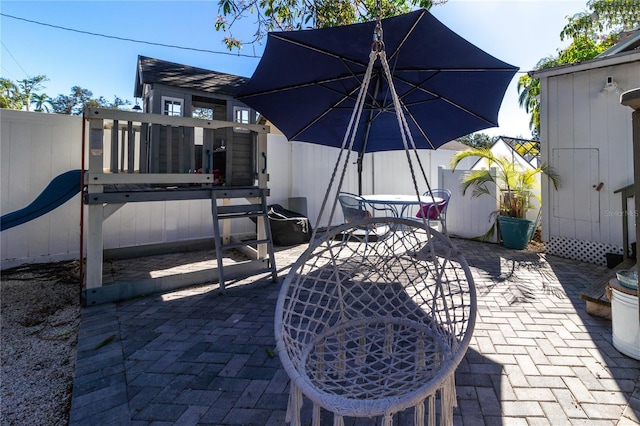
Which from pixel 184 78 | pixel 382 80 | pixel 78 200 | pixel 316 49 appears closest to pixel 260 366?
pixel 316 49

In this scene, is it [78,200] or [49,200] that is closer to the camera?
[49,200]

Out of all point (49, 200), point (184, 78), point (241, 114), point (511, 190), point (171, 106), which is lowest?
point (49, 200)

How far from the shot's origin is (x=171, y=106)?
7.27 metres

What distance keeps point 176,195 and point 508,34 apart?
6496 mm

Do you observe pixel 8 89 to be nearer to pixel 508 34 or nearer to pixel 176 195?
pixel 176 195

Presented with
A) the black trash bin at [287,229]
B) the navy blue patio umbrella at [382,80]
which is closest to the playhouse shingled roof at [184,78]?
the black trash bin at [287,229]

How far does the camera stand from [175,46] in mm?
8945

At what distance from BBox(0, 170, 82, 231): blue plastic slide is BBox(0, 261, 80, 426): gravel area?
0.75 meters

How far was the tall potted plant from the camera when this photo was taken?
16.8 ft

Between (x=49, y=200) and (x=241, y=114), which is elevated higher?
(x=241, y=114)

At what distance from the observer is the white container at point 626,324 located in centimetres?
203

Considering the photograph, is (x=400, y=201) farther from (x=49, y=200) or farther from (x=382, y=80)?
(x=49, y=200)

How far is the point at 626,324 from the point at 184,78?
8715mm

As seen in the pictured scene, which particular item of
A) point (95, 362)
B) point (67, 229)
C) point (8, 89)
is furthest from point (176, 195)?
point (8, 89)
